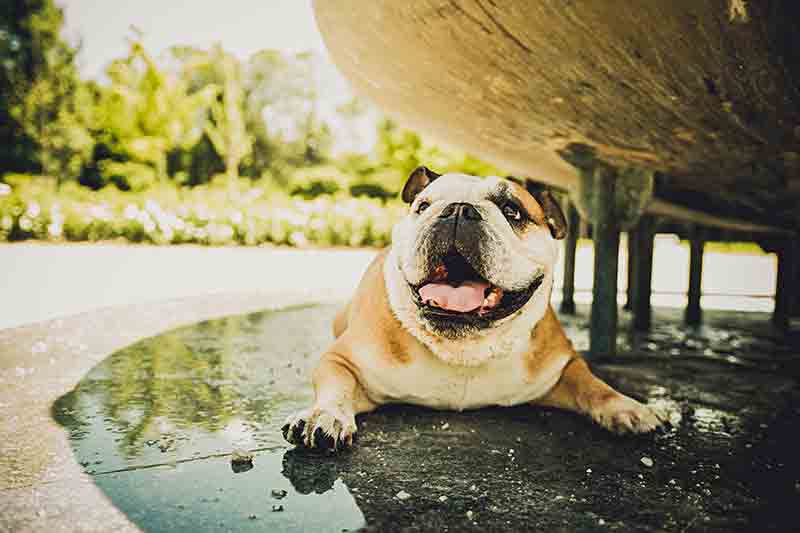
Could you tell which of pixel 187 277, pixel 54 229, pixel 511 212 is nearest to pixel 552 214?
pixel 511 212

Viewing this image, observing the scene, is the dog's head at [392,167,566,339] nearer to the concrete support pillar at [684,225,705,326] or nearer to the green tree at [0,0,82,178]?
the concrete support pillar at [684,225,705,326]

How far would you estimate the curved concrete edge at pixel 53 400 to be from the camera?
1.08 metres

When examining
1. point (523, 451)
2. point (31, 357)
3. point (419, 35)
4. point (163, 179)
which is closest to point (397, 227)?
point (419, 35)

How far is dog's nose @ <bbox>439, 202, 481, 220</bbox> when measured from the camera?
5.31 feet

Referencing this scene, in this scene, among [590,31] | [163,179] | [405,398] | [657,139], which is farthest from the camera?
[163,179]

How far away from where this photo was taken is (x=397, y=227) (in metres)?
1.92

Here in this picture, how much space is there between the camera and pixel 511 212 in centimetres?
176

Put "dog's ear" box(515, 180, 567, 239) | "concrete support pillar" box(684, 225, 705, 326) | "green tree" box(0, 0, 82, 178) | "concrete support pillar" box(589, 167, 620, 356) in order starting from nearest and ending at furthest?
"dog's ear" box(515, 180, 567, 239) → "concrete support pillar" box(589, 167, 620, 356) → "concrete support pillar" box(684, 225, 705, 326) → "green tree" box(0, 0, 82, 178)

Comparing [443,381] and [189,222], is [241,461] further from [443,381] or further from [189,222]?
[189,222]

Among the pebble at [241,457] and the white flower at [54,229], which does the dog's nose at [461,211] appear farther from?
the white flower at [54,229]

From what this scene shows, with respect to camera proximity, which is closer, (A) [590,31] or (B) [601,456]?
(A) [590,31]

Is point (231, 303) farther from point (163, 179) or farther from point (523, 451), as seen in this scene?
point (163, 179)

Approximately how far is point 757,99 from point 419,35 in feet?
3.17

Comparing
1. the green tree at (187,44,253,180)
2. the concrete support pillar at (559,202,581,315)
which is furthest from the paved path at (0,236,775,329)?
the green tree at (187,44,253,180)
